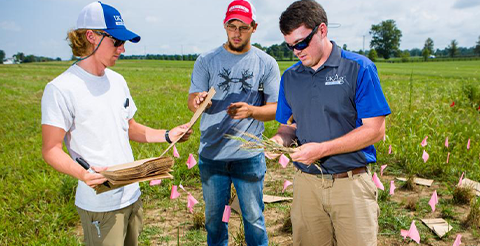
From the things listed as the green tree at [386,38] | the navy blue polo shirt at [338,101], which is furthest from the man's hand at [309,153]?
the green tree at [386,38]

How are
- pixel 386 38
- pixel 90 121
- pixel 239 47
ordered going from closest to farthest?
1. pixel 90 121
2. pixel 239 47
3. pixel 386 38

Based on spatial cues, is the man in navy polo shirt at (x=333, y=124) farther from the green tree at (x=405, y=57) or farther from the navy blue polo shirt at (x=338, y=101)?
the green tree at (x=405, y=57)

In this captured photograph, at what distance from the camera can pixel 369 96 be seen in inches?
85.9

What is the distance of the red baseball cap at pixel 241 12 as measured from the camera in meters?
2.89

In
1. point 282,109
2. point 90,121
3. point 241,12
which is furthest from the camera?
point 241,12

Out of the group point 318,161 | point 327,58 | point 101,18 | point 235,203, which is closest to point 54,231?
point 235,203

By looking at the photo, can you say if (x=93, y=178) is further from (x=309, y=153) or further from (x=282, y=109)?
(x=282, y=109)

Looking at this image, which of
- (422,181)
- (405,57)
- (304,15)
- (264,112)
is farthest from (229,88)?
(405,57)

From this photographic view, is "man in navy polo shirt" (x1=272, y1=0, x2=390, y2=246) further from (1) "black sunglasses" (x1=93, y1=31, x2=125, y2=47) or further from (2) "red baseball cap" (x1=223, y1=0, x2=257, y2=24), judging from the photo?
(1) "black sunglasses" (x1=93, y1=31, x2=125, y2=47)

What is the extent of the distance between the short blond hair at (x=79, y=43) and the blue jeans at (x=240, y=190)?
1354mm

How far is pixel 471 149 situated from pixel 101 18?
6211 millimetres

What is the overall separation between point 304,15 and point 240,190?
1.58 meters

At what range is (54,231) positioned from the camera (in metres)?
4.00

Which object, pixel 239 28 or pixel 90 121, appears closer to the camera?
pixel 90 121
